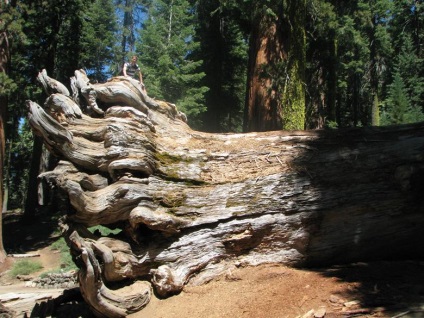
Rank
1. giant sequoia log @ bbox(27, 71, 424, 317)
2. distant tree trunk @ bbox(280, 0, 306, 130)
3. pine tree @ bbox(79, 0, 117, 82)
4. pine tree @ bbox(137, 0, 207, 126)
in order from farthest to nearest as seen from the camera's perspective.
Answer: pine tree @ bbox(79, 0, 117, 82), pine tree @ bbox(137, 0, 207, 126), distant tree trunk @ bbox(280, 0, 306, 130), giant sequoia log @ bbox(27, 71, 424, 317)

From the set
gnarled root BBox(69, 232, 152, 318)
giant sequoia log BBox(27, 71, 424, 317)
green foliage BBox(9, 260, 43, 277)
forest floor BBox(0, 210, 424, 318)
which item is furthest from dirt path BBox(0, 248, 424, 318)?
green foliage BBox(9, 260, 43, 277)

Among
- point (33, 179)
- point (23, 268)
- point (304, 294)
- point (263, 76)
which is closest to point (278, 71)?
point (263, 76)

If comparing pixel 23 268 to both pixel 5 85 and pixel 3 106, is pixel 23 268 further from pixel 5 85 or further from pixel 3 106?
pixel 5 85

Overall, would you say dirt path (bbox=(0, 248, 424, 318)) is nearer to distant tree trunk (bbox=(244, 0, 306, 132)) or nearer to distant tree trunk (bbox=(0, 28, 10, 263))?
distant tree trunk (bbox=(244, 0, 306, 132))

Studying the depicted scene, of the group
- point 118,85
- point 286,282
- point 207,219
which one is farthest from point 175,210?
point 118,85

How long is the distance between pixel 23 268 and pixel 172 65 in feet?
35.4

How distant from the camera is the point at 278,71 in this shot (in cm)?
956

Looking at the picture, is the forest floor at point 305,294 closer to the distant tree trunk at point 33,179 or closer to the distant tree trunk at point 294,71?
the distant tree trunk at point 294,71

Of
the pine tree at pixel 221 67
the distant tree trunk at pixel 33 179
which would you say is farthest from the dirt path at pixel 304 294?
the pine tree at pixel 221 67

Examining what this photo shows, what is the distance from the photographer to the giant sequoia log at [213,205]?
18.0 feet

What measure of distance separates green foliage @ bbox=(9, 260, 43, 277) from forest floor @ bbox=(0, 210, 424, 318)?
892cm

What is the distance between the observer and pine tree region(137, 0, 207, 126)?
61.5 ft

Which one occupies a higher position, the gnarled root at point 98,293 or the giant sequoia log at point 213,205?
the giant sequoia log at point 213,205

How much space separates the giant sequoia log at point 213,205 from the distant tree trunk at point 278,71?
136 inches
